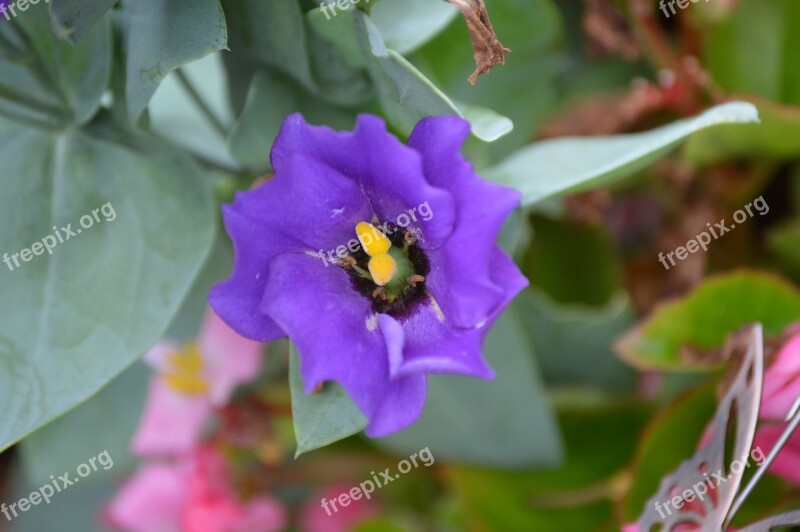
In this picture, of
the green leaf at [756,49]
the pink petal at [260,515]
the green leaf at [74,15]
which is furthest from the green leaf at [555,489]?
the green leaf at [74,15]

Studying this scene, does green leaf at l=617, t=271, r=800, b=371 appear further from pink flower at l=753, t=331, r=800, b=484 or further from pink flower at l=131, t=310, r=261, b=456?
pink flower at l=131, t=310, r=261, b=456

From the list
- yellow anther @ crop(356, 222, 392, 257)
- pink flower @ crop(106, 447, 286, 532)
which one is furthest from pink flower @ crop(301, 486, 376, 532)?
yellow anther @ crop(356, 222, 392, 257)

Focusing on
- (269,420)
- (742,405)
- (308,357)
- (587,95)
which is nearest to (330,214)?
(308,357)

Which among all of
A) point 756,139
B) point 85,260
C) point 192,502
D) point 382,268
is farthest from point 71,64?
point 756,139

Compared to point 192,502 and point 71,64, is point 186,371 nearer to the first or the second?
point 192,502

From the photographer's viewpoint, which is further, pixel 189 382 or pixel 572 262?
pixel 572 262

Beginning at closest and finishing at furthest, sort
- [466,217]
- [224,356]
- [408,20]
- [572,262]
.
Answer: [466,217], [408,20], [224,356], [572,262]

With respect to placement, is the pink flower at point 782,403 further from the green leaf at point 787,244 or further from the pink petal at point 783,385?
the green leaf at point 787,244
